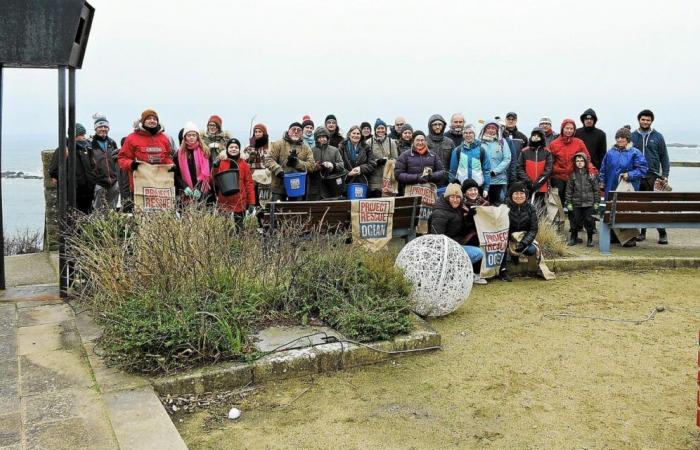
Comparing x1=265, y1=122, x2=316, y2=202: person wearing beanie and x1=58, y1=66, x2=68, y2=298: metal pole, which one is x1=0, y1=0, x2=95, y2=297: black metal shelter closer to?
x1=58, y1=66, x2=68, y2=298: metal pole

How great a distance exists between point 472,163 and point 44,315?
236 inches

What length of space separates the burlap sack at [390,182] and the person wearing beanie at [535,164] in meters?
1.89

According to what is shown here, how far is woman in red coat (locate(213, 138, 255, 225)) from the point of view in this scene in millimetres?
8578

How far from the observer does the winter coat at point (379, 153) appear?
34.1ft

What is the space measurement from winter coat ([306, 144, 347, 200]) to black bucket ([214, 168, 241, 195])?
1.72 metres

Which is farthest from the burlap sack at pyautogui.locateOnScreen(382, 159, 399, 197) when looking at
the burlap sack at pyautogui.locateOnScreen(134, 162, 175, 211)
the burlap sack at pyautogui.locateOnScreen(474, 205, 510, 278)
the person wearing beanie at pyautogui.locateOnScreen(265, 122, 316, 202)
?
the burlap sack at pyautogui.locateOnScreen(134, 162, 175, 211)

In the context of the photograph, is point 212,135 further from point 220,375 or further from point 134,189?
point 220,375

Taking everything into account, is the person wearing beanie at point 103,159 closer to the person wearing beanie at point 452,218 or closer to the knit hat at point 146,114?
the knit hat at point 146,114

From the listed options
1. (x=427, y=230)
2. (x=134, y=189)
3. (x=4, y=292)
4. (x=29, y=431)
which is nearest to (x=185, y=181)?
(x=134, y=189)

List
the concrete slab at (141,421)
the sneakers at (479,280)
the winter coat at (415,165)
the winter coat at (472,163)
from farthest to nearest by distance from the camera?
the winter coat at (472,163) < the winter coat at (415,165) < the sneakers at (479,280) < the concrete slab at (141,421)

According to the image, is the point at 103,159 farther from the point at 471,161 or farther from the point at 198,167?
the point at 471,161

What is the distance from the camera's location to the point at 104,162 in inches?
380

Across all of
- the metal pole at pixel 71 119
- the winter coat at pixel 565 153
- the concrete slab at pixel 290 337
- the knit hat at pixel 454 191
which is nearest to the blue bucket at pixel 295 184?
the knit hat at pixel 454 191

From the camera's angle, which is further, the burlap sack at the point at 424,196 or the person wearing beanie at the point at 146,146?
the burlap sack at the point at 424,196
